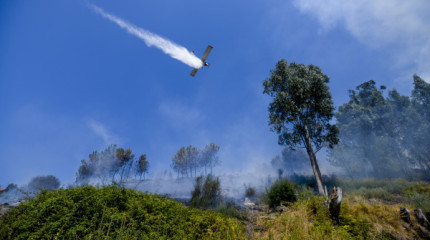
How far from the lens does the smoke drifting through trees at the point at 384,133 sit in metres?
24.9

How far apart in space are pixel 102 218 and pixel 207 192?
6.54 meters

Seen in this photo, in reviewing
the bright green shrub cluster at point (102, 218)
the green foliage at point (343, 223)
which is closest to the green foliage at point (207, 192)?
the bright green shrub cluster at point (102, 218)

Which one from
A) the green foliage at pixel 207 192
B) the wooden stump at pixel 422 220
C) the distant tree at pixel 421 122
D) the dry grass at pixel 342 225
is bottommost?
the wooden stump at pixel 422 220

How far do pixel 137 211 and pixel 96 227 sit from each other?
672mm

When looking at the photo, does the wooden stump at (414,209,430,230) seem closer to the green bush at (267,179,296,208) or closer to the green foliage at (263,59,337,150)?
the green bush at (267,179,296,208)

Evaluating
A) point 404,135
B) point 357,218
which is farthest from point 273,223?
point 404,135

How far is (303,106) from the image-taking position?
12.9 m

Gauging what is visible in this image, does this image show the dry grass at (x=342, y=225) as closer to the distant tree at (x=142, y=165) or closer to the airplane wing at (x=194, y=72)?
the airplane wing at (x=194, y=72)

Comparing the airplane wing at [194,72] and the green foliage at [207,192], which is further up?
the airplane wing at [194,72]

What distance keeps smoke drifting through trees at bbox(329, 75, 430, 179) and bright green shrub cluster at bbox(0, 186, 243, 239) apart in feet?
107

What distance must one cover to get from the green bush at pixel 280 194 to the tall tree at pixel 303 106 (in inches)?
175

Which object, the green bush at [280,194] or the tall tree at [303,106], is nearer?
the green bush at [280,194]

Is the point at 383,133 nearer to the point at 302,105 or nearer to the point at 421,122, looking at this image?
the point at 421,122

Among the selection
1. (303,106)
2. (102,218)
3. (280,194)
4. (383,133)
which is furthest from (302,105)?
(383,133)
